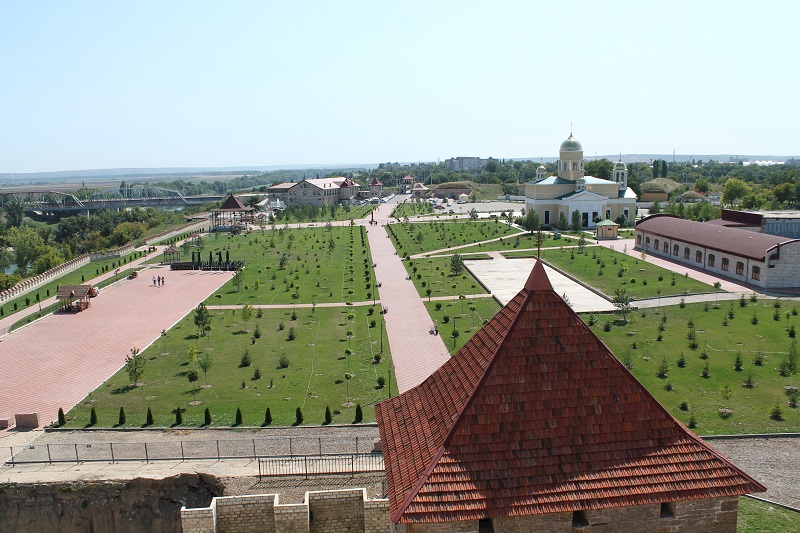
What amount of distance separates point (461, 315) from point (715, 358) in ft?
46.0

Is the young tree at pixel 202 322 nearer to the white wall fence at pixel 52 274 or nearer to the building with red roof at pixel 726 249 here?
the white wall fence at pixel 52 274

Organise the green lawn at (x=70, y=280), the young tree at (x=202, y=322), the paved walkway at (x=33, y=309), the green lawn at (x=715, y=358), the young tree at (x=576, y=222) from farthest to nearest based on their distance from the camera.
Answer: the young tree at (x=576, y=222), the green lawn at (x=70, y=280), the paved walkway at (x=33, y=309), the young tree at (x=202, y=322), the green lawn at (x=715, y=358)

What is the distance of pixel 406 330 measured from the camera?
35.0 meters

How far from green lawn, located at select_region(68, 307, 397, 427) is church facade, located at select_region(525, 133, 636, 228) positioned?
49865mm

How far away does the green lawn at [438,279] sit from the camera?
44.5 meters

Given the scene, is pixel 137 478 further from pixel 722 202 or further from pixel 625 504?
pixel 722 202

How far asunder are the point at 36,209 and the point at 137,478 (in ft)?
474

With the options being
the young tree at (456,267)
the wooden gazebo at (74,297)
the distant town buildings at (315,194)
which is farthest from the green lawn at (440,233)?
the distant town buildings at (315,194)

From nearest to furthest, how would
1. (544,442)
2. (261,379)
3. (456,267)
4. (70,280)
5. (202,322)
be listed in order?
(544,442) < (261,379) < (202,322) < (456,267) < (70,280)

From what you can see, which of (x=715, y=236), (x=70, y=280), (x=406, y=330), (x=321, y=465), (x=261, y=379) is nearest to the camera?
(x=321, y=465)

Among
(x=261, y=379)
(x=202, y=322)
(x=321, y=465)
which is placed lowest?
(x=261, y=379)

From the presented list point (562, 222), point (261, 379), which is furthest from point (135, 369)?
point (562, 222)

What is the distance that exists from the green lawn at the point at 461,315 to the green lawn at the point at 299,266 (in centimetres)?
607

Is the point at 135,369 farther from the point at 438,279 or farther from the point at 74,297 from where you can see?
the point at 438,279
